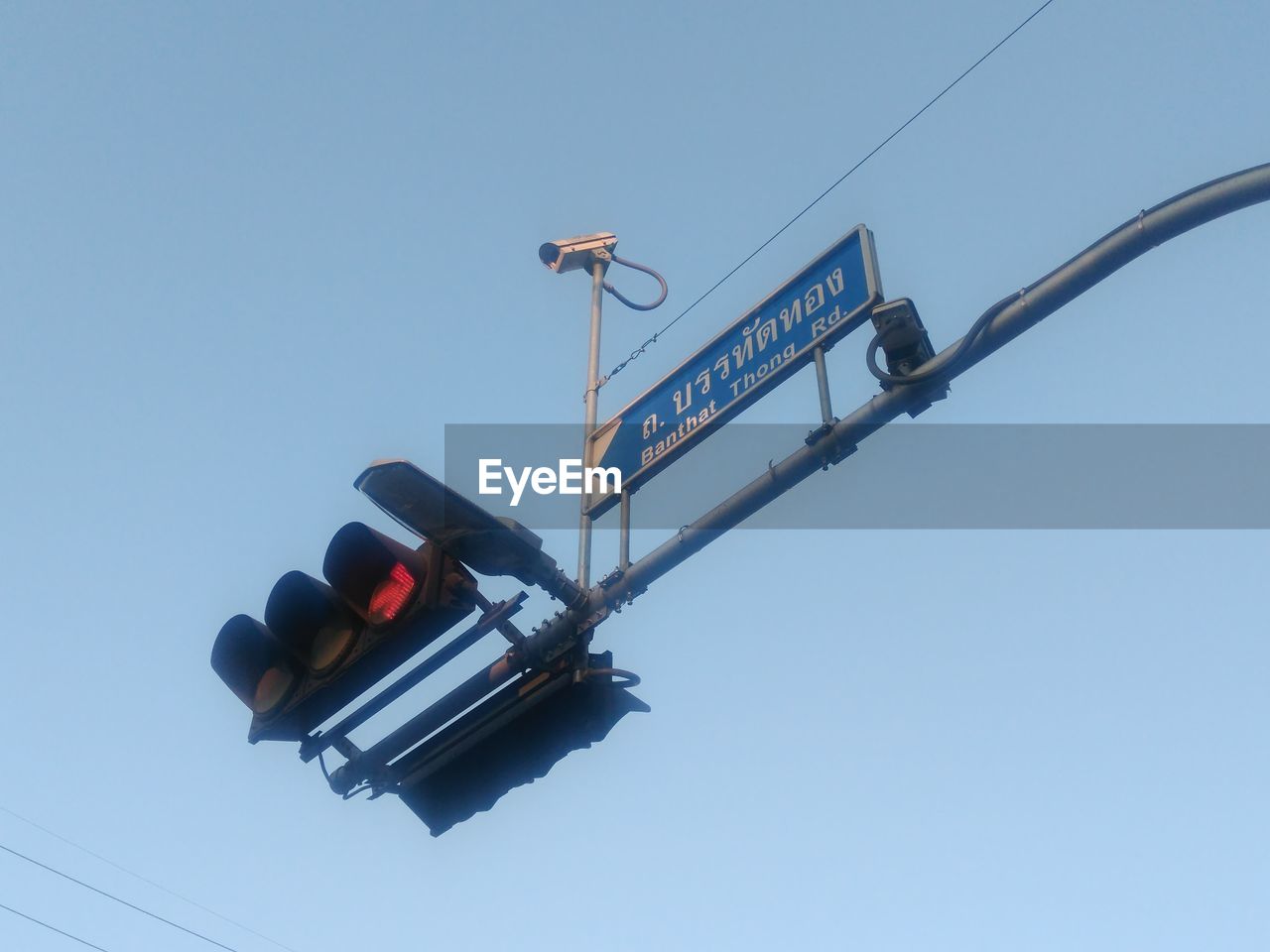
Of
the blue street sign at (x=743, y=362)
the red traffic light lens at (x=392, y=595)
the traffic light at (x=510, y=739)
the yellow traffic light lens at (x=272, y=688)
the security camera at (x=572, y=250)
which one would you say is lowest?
the traffic light at (x=510, y=739)

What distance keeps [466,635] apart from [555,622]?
0.34 meters

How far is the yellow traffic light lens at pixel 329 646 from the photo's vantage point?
4578 mm

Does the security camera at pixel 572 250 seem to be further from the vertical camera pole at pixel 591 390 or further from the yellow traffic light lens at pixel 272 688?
the yellow traffic light lens at pixel 272 688

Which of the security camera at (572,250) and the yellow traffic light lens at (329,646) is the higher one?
the security camera at (572,250)

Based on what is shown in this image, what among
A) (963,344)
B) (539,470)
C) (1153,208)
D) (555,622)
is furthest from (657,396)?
(1153,208)

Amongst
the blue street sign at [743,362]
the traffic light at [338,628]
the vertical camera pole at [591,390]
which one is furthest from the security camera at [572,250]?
the traffic light at [338,628]

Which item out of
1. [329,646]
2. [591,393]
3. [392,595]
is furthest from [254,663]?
[591,393]

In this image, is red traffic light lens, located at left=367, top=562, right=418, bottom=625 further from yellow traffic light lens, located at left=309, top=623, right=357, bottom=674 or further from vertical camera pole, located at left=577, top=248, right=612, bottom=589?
vertical camera pole, located at left=577, top=248, right=612, bottom=589

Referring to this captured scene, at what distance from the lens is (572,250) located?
677 cm

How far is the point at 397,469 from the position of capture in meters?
4.23

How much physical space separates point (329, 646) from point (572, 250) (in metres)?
2.89

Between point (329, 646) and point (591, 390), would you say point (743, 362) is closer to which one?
point (591, 390)

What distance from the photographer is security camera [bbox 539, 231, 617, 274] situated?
6.75m

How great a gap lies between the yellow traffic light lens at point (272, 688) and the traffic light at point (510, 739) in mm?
518
